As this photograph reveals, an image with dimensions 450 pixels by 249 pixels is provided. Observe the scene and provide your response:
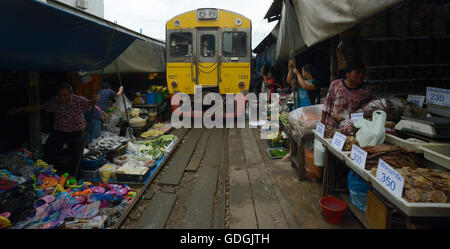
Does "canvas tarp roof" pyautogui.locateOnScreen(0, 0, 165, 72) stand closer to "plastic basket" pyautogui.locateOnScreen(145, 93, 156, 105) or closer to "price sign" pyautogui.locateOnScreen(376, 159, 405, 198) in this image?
"price sign" pyautogui.locateOnScreen(376, 159, 405, 198)

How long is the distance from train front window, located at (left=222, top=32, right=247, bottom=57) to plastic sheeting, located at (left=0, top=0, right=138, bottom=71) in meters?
4.43

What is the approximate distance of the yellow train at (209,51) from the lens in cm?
866

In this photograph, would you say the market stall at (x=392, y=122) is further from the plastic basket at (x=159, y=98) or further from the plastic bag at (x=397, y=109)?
the plastic basket at (x=159, y=98)

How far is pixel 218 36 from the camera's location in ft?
28.4

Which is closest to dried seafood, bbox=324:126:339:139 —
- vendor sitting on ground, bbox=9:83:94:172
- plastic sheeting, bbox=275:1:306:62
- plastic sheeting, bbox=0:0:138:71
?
plastic sheeting, bbox=275:1:306:62

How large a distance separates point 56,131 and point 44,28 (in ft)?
6.53

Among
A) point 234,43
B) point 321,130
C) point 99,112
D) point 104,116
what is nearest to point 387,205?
point 321,130

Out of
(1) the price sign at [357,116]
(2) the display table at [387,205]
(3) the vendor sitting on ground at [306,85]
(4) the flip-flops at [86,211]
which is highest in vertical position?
(3) the vendor sitting on ground at [306,85]

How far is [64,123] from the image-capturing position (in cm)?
444

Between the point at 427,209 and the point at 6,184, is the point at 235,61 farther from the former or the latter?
the point at 427,209

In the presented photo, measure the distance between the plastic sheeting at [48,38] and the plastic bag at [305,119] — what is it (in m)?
3.20

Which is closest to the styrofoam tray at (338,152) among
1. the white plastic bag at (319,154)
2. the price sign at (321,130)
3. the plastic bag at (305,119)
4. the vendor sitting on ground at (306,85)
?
the price sign at (321,130)
